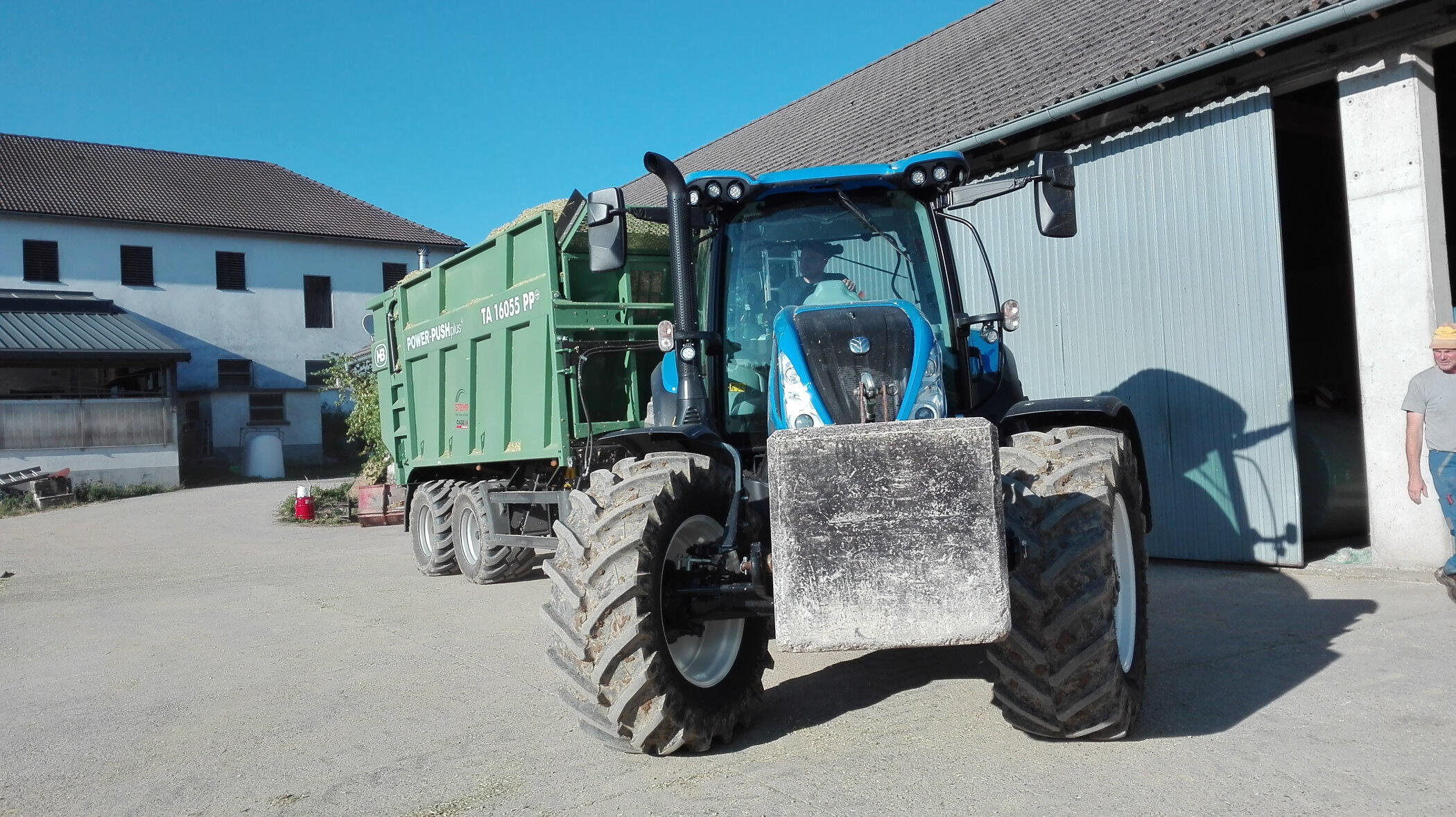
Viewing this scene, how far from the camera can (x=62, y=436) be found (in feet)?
85.6

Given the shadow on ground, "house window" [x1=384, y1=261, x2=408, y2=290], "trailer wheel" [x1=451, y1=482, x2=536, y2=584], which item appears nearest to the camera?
the shadow on ground

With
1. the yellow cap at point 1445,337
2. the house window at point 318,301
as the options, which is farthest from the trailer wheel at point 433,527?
the house window at point 318,301

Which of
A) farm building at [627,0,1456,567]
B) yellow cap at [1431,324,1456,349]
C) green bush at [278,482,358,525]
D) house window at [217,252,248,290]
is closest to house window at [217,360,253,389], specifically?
house window at [217,252,248,290]

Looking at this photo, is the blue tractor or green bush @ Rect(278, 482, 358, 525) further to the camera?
green bush @ Rect(278, 482, 358, 525)

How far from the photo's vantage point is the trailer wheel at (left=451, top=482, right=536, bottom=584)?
961 cm

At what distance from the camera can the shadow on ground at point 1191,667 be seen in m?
4.62

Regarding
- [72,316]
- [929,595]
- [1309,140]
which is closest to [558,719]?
[929,595]

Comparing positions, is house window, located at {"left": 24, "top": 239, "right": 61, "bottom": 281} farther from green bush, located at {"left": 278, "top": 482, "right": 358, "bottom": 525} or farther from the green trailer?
the green trailer

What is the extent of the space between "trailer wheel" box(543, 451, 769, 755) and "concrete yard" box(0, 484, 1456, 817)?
0.20 metres

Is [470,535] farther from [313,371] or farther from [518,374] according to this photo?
[313,371]

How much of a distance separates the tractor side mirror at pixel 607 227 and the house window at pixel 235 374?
31.1 m

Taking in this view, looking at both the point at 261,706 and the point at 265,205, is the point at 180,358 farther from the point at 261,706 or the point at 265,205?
the point at 261,706

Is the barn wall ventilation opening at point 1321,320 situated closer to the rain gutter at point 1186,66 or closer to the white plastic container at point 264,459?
the rain gutter at point 1186,66

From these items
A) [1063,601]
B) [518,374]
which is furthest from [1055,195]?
[518,374]
